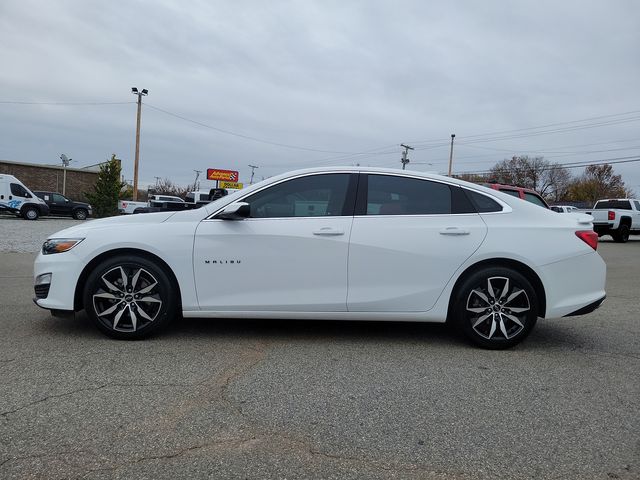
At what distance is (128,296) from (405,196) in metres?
2.64

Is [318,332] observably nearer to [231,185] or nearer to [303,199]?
[303,199]

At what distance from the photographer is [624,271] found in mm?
11422

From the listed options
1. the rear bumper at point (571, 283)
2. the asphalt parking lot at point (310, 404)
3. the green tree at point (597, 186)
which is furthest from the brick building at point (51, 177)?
the green tree at point (597, 186)

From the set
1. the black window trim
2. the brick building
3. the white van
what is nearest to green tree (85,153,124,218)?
the white van

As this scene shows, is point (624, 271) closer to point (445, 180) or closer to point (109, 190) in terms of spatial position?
point (445, 180)

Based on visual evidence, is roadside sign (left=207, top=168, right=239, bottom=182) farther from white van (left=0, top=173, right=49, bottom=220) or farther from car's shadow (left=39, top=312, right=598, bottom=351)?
car's shadow (left=39, top=312, right=598, bottom=351)

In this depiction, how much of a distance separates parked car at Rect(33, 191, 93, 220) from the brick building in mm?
15406

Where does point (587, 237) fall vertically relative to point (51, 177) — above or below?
below

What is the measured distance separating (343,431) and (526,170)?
8097cm

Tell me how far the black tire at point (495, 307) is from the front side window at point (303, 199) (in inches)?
51.3

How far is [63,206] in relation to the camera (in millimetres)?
29422

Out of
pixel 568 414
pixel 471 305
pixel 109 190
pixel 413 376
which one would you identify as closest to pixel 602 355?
pixel 471 305

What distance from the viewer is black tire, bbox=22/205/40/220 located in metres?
25.9

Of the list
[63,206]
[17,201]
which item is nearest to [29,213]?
[17,201]
